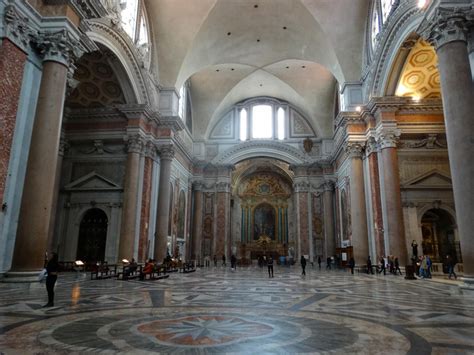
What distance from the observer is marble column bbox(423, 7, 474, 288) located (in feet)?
26.9

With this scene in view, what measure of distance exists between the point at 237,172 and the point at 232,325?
3211 centimetres

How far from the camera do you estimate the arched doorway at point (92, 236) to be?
17.4 metres

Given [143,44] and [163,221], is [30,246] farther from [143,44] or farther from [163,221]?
[143,44]

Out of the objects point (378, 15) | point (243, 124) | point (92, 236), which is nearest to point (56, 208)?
point (92, 236)

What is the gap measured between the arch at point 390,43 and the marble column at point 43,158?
38.6ft

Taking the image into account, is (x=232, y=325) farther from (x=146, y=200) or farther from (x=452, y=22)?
(x=146, y=200)

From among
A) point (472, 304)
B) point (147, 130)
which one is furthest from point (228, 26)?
point (472, 304)

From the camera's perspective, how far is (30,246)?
8336 mm

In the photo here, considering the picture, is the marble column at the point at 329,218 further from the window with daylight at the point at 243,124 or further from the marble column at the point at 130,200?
the marble column at the point at 130,200

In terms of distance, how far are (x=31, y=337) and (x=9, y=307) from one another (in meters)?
2.36

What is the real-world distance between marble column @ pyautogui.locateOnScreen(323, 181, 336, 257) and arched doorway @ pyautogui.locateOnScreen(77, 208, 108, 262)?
1617cm

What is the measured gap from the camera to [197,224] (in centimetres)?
2756

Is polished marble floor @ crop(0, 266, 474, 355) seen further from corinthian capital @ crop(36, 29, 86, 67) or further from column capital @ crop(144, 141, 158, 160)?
column capital @ crop(144, 141, 158, 160)

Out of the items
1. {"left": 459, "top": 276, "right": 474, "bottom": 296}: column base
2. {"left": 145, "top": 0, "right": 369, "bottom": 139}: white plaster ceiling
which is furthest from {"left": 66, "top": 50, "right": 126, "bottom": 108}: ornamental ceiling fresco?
{"left": 459, "top": 276, "right": 474, "bottom": 296}: column base
